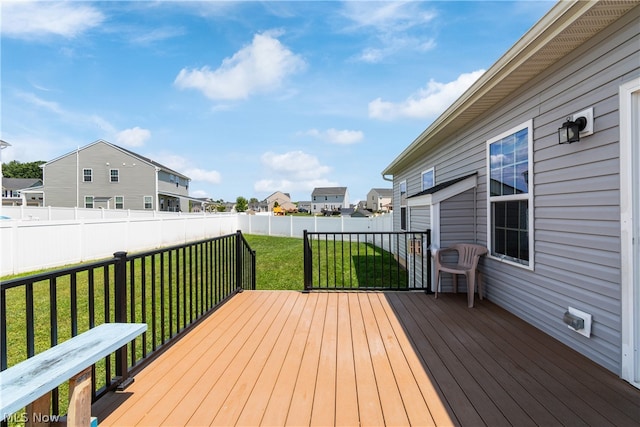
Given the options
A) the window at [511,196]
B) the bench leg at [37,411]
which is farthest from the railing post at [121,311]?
the window at [511,196]

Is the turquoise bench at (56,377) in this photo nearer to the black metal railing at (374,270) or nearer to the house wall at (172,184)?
the black metal railing at (374,270)

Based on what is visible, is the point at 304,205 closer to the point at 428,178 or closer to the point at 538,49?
the point at 428,178

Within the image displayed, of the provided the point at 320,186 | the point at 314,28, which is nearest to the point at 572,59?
the point at 314,28

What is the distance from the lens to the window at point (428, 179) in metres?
6.36

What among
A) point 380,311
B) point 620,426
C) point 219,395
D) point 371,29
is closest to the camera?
point 620,426

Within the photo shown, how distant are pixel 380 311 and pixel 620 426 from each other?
7.11ft

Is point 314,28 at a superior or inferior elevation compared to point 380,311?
superior

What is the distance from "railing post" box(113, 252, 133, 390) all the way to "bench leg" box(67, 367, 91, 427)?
63 cm

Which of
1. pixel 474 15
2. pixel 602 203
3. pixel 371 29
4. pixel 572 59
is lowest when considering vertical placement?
pixel 602 203

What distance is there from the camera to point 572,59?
2.49 m

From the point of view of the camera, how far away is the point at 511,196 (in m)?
3.42

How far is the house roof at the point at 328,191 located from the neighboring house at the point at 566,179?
178 ft

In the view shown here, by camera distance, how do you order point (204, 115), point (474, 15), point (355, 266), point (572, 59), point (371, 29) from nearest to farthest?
1. point (572, 59)
2. point (474, 15)
3. point (371, 29)
4. point (355, 266)
5. point (204, 115)

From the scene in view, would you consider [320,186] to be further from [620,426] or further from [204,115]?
[620,426]
